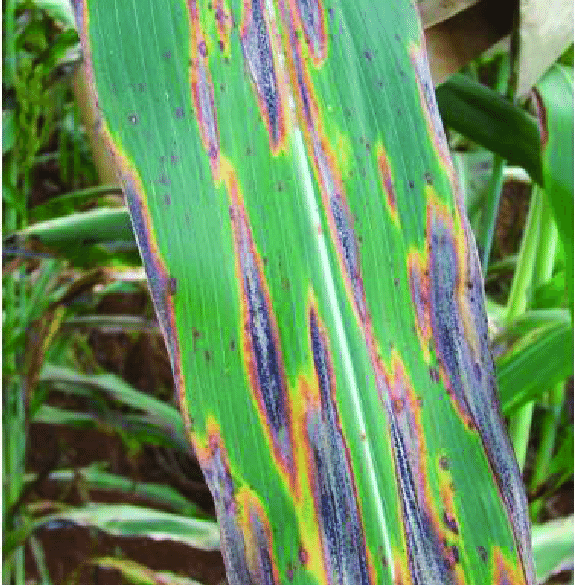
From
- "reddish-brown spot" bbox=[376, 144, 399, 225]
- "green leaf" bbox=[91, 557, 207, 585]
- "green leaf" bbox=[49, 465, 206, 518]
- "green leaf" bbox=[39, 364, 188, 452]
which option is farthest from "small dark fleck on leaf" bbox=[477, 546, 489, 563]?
"green leaf" bbox=[49, 465, 206, 518]

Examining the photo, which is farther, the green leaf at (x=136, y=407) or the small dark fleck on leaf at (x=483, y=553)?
the green leaf at (x=136, y=407)

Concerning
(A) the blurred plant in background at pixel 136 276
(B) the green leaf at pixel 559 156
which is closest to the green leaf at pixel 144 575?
(A) the blurred plant in background at pixel 136 276

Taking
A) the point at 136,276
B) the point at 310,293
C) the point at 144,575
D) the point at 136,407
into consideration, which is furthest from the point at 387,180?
the point at 136,407

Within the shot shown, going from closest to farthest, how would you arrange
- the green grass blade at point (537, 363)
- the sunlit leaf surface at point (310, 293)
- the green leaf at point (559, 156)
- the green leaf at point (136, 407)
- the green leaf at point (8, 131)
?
the sunlit leaf surface at point (310, 293), the green leaf at point (559, 156), the green grass blade at point (537, 363), the green leaf at point (8, 131), the green leaf at point (136, 407)

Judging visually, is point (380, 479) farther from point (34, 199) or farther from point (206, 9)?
point (34, 199)

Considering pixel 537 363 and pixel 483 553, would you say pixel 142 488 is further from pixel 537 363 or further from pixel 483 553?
pixel 483 553

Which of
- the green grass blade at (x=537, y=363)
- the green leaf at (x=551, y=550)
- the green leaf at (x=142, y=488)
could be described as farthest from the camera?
the green leaf at (x=142, y=488)

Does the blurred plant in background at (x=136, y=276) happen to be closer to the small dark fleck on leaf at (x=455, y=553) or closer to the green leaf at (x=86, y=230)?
the green leaf at (x=86, y=230)

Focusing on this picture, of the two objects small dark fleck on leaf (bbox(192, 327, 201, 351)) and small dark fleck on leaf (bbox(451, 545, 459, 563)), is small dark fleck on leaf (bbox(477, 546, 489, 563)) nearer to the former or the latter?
small dark fleck on leaf (bbox(451, 545, 459, 563))
